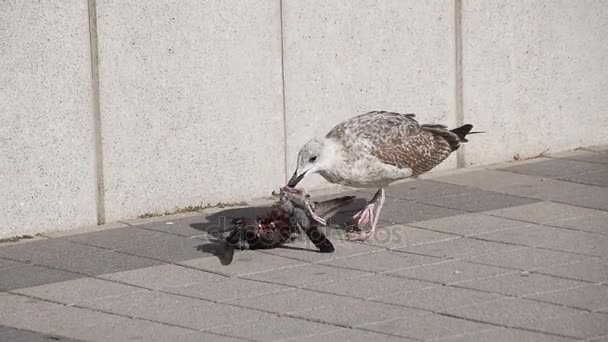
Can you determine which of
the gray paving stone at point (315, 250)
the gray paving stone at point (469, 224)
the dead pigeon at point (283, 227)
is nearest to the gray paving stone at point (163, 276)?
the dead pigeon at point (283, 227)

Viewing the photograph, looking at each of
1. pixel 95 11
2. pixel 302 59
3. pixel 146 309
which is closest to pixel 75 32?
pixel 95 11

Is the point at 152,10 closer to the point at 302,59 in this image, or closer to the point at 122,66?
the point at 122,66

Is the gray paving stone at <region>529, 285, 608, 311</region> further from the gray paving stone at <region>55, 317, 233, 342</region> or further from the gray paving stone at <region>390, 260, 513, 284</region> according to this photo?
the gray paving stone at <region>55, 317, 233, 342</region>

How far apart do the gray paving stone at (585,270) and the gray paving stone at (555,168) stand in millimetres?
2656

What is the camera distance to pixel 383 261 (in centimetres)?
752

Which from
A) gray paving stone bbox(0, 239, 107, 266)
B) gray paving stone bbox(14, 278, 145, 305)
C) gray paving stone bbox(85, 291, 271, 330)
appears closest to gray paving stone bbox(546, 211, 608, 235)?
gray paving stone bbox(85, 291, 271, 330)

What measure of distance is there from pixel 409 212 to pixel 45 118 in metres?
2.66

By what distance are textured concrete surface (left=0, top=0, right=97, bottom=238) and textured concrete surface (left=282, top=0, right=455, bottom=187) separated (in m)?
1.67

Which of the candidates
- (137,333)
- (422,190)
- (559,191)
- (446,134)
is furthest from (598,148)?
(137,333)

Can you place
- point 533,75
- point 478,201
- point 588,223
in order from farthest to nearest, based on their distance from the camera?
1. point 533,75
2. point 478,201
3. point 588,223

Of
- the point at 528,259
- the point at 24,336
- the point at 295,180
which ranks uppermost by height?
the point at 295,180

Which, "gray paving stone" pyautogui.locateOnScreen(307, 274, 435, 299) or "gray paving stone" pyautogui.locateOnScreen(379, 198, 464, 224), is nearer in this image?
"gray paving stone" pyautogui.locateOnScreen(307, 274, 435, 299)

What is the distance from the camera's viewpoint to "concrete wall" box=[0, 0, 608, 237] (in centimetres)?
828

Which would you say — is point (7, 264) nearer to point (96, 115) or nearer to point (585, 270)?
point (96, 115)
